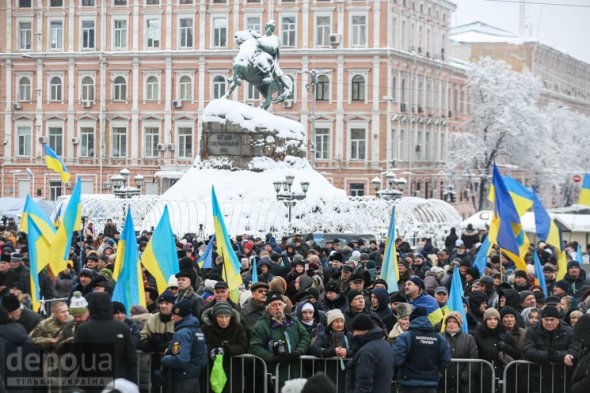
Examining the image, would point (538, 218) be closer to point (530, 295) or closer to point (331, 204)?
point (530, 295)

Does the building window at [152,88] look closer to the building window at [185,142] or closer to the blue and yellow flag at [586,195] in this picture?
the building window at [185,142]

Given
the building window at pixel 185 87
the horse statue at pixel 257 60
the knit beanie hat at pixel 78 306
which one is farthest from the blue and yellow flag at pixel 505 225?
the building window at pixel 185 87

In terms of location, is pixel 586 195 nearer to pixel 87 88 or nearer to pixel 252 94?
pixel 252 94

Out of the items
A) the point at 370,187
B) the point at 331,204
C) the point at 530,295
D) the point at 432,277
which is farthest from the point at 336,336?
the point at 370,187

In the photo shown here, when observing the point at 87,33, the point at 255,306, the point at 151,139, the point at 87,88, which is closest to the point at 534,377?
the point at 255,306

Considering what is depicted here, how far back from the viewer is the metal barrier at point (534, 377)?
11.9 metres

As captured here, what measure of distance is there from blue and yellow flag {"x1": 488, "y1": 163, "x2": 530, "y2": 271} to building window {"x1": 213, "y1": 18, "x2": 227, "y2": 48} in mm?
45715

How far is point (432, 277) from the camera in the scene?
16703 millimetres

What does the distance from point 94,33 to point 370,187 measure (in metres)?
16.3

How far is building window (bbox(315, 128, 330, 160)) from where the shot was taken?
6184 centimetres

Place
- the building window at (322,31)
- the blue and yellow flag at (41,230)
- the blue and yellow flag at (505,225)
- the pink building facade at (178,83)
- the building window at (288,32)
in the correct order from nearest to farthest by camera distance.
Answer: the blue and yellow flag at (41,230) → the blue and yellow flag at (505,225) → the pink building facade at (178,83) → the building window at (322,31) → the building window at (288,32)

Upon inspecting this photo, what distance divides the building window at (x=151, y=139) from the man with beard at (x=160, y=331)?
52.8 m

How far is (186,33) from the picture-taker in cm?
6384

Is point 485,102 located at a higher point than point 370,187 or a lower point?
higher
